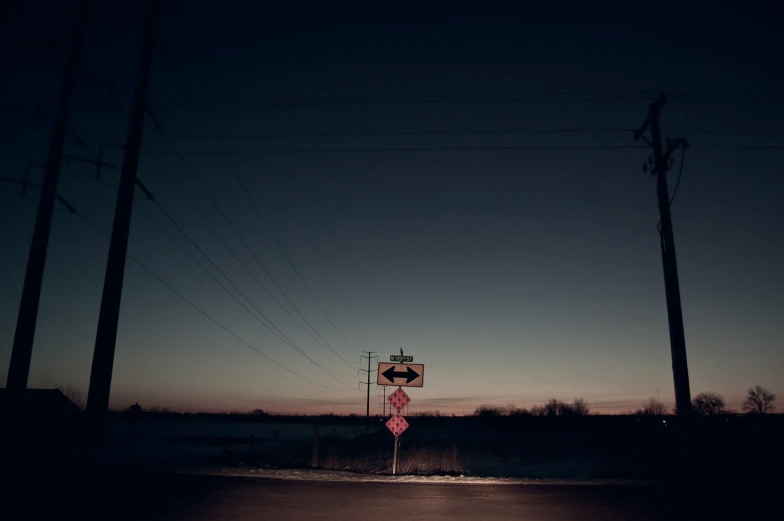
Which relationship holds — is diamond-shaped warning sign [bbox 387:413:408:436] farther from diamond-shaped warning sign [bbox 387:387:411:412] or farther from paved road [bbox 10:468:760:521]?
paved road [bbox 10:468:760:521]

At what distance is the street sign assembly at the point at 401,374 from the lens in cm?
1753

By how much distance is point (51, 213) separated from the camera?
49.2 feet

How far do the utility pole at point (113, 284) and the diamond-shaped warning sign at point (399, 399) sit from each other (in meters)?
8.97

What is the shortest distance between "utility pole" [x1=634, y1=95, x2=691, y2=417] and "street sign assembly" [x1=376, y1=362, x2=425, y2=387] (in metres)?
8.14

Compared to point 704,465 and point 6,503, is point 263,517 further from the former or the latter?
point 704,465

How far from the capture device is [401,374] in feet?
58.1

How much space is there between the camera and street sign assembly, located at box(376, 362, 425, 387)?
57.5 feet

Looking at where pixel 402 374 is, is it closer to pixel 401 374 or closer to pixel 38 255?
pixel 401 374

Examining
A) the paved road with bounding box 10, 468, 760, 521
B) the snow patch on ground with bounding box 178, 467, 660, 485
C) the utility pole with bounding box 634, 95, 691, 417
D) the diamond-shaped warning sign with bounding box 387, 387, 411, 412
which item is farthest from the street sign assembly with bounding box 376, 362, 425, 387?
the utility pole with bounding box 634, 95, 691, 417

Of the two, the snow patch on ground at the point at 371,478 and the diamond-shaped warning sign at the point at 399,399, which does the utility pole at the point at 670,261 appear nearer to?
the snow patch on ground at the point at 371,478

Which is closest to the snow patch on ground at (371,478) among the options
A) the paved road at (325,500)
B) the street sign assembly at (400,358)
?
the paved road at (325,500)

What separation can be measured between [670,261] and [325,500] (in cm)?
1338

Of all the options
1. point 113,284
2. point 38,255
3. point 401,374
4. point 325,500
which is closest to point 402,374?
point 401,374

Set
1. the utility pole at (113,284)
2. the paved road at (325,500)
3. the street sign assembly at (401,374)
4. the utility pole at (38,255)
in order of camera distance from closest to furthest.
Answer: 1. the paved road at (325,500)
2. the utility pole at (38,255)
3. the utility pole at (113,284)
4. the street sign assembly at (401,374)
